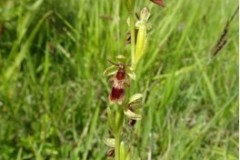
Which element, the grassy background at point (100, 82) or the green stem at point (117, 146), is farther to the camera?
the grassy background at point (100, 82)

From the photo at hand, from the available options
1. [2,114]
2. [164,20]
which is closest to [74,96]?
[2,114]

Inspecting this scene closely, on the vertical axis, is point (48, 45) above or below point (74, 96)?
above

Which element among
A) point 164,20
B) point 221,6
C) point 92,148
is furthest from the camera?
point 221,6

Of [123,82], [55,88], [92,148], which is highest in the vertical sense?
[123,82]

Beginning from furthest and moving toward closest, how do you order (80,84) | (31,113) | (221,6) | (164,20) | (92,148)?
1. (221,6)
2. (164,20)
3. (80,84)
4. (31,113)
5. (92,148)

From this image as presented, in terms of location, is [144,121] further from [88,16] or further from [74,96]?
[88,16]

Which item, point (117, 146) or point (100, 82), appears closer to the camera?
point (117, 146)

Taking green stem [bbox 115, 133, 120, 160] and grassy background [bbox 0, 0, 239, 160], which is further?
grassy background [bbox 0, 0, 239, 160]

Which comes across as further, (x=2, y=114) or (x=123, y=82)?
(x=2, y=114)
